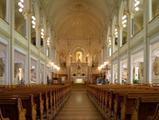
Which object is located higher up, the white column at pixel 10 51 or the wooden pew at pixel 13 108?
the white column at pixel 10 51

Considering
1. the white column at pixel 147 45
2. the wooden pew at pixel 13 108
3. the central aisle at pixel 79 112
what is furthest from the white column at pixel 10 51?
the wooden pew at pixel 13 108

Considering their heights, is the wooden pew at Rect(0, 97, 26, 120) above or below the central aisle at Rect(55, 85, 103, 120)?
above

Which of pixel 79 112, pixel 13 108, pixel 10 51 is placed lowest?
pixel 79 112

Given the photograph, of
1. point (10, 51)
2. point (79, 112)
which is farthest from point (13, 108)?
point (10, 51)

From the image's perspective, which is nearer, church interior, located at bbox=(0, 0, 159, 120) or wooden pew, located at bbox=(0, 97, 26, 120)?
wooden pew, located at bbox=(0, 97, 26, 120)

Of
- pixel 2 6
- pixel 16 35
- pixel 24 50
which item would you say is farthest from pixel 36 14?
pixel 16 35

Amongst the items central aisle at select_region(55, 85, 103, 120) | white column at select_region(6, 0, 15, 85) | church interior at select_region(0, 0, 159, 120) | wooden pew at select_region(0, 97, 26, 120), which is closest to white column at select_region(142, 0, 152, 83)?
church interior at select_region(0, 0, 159, 120)

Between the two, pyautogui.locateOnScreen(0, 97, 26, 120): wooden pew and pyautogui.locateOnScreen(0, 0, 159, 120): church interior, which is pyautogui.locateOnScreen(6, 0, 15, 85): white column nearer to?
pyautogui.locateOnScreen(0, 0, 159, 120): church interior

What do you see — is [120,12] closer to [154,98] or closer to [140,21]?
[140,21]

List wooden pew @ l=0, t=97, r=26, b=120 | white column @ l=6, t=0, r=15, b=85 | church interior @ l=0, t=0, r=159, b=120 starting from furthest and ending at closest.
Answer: white column @ l=6, t=0, r=15, b=85, church interior @ l=0, t=0, r=159, b=120, wooden pew @ l=0, t=97, r=26, b=120

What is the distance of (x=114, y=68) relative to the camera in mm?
38312

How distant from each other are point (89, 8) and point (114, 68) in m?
13.2

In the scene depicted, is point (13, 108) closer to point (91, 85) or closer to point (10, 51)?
point (10, 51)

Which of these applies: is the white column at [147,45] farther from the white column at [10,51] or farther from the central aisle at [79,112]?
the white column at [10,51]
